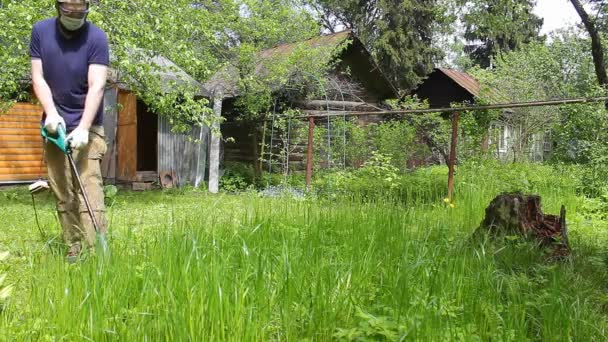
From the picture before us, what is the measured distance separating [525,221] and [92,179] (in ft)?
10.8

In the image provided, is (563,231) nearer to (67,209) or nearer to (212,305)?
(212,305)

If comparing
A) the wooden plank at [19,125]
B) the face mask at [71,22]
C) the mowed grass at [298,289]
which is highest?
the face mask at [71,22]

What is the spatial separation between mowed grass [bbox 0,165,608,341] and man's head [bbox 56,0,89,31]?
140cm

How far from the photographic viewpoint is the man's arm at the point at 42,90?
10.0 feet

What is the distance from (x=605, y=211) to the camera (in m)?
6.18

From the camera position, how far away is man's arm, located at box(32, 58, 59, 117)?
306 cm

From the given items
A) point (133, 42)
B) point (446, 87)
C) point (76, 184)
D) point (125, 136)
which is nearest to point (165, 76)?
point (125, 136)

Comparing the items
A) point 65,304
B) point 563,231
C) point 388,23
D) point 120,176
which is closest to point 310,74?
point 120,176

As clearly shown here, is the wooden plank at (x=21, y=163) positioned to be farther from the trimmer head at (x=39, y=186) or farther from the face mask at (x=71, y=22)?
the face mask at (x=71, y=22)

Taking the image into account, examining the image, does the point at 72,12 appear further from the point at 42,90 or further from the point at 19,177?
the point at 19,177

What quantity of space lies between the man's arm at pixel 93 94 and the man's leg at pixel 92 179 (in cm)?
20

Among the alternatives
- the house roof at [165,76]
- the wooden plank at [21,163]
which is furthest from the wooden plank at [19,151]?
the house roof at [165,76]

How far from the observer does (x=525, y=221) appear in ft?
13.4

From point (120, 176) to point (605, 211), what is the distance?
8.95m
